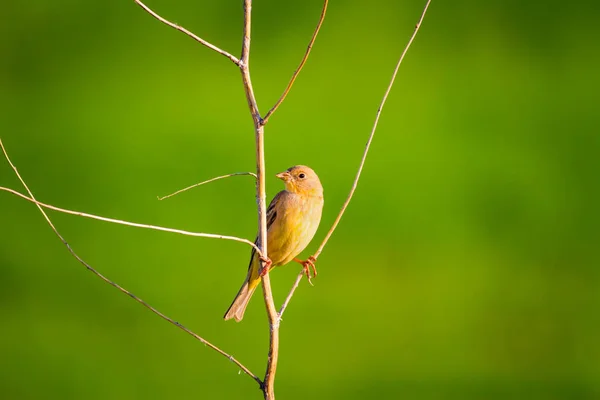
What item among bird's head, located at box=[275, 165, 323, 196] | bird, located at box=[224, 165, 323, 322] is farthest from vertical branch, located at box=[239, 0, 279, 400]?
bird's head, located at box=[275, 165, 323, 196]

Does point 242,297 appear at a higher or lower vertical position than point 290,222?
lower

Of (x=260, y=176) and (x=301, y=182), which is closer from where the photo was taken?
(x=260, y=176)

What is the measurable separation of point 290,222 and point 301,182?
0.18 meters

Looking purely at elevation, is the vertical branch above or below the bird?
above

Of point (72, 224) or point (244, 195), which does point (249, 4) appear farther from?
point (72, 224)

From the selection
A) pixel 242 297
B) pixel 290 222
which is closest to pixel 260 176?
pixel 290 222

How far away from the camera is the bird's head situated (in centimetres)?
264

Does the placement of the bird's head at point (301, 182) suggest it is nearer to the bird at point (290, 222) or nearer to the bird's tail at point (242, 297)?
the bird at point (290, 222)

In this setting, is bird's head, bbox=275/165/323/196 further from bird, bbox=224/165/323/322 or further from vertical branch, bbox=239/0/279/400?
vertical branch, bbox=239/0/279/400

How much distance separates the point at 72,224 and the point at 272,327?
151 inches

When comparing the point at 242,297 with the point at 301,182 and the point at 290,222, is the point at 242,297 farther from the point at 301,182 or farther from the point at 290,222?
the point at 301,182

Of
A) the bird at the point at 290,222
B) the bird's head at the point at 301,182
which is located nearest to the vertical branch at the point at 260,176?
the bird at the point at 290,222

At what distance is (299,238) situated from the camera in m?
2.50

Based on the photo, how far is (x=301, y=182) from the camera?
2639 mm
